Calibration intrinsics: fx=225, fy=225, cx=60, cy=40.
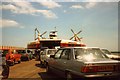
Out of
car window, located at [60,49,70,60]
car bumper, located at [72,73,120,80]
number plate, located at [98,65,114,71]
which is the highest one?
car window, located at [60,49,70,60]

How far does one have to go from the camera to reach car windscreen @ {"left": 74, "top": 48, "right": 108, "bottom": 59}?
9.23 metres

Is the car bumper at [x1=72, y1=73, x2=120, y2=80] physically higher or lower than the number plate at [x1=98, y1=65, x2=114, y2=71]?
lower

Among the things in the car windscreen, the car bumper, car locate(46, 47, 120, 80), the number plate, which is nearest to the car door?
car locate(46, 47, 120, 80)

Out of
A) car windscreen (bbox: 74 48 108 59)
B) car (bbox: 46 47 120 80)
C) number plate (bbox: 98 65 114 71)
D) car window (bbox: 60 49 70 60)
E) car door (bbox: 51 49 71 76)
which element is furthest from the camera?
car window (bbox: 60 49 70 60)

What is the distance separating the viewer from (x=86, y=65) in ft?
26.6

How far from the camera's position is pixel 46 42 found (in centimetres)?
3334

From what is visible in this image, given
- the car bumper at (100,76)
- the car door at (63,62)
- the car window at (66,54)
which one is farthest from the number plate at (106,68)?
the car window at (66,54)

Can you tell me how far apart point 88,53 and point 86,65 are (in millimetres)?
1358

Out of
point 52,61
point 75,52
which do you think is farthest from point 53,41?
point 75,52

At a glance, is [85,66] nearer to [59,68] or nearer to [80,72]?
[80,72]

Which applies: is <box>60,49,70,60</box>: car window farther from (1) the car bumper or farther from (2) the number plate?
(2) the number plate

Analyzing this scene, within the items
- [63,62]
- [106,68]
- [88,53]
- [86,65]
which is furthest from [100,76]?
[63,62]

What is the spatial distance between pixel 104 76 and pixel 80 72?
2.92 ft

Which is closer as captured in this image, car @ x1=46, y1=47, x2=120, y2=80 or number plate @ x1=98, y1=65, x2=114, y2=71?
car @ x1=46, y1=47, x2=120, y2=80
